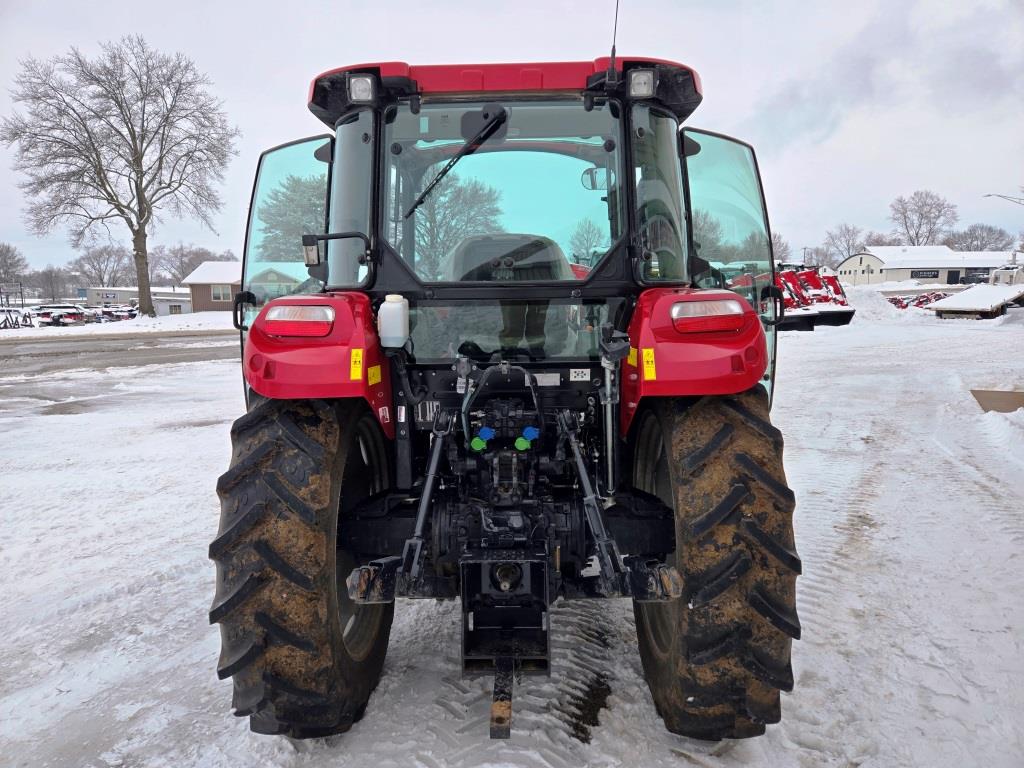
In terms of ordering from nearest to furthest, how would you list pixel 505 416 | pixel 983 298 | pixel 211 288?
pixel 505 416
pixel 983 298
pixel 211 288

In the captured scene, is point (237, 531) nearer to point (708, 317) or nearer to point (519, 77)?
point (708, 317)

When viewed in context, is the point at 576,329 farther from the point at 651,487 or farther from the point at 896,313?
the point at 896,313

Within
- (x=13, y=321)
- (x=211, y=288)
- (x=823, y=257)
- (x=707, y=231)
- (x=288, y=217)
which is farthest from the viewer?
(x=823, y=257)

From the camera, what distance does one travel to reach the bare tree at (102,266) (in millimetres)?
109875

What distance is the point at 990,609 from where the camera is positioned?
3580mm

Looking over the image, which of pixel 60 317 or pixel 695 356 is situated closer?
pixel 695 356

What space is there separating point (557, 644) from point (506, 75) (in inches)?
98.4

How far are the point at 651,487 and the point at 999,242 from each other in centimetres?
12210

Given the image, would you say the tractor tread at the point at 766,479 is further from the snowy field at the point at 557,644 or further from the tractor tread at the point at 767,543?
the snowy field at the point at 557,644

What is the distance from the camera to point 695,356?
8.02 ft

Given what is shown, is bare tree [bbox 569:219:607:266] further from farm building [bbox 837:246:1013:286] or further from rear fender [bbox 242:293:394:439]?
farm building [bbox 837:246:1013:286]

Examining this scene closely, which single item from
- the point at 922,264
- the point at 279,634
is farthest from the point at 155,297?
the point at 279,634

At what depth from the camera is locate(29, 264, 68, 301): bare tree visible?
375 feet

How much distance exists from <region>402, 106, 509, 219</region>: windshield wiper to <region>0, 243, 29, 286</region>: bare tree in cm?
9387
